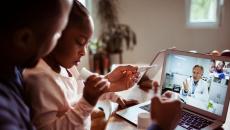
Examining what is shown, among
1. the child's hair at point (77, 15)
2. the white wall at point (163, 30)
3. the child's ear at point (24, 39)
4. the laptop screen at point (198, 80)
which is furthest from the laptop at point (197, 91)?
the white wall at point (163, 30)

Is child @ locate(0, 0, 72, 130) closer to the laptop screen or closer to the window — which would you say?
the laptop screen

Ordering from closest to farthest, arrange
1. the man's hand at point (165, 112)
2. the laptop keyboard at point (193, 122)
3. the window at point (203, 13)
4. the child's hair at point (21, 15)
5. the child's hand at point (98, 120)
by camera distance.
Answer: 1. the child's hair at point (21, 15)
2. the man's hand at point (165, 112)
3. the laptop keyboard at point (193, 122)
4. the child's hand at point (98, 120)
5. the window at point (203, 13)

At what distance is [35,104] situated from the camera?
700 mm

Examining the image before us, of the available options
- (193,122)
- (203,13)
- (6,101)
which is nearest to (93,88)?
(6,101)

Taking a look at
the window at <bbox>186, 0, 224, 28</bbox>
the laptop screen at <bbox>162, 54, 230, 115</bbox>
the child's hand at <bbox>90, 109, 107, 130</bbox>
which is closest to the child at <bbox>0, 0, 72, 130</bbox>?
the child's hand at <bbox>90, 109, 107, 130</bbox>

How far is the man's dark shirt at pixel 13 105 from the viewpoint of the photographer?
527mm

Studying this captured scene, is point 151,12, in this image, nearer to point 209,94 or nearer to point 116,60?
point 116,60

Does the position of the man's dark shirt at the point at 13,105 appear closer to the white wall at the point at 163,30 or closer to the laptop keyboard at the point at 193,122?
the laptop keyboard at the point at 193,122

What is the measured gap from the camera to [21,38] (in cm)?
52

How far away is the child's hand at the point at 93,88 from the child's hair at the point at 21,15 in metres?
0.25

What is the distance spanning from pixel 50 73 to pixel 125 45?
3340 millimetres

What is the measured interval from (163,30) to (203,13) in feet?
2.09

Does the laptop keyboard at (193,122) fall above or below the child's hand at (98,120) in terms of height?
above

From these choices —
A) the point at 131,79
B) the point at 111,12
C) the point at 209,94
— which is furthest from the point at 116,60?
the point at 209,94
